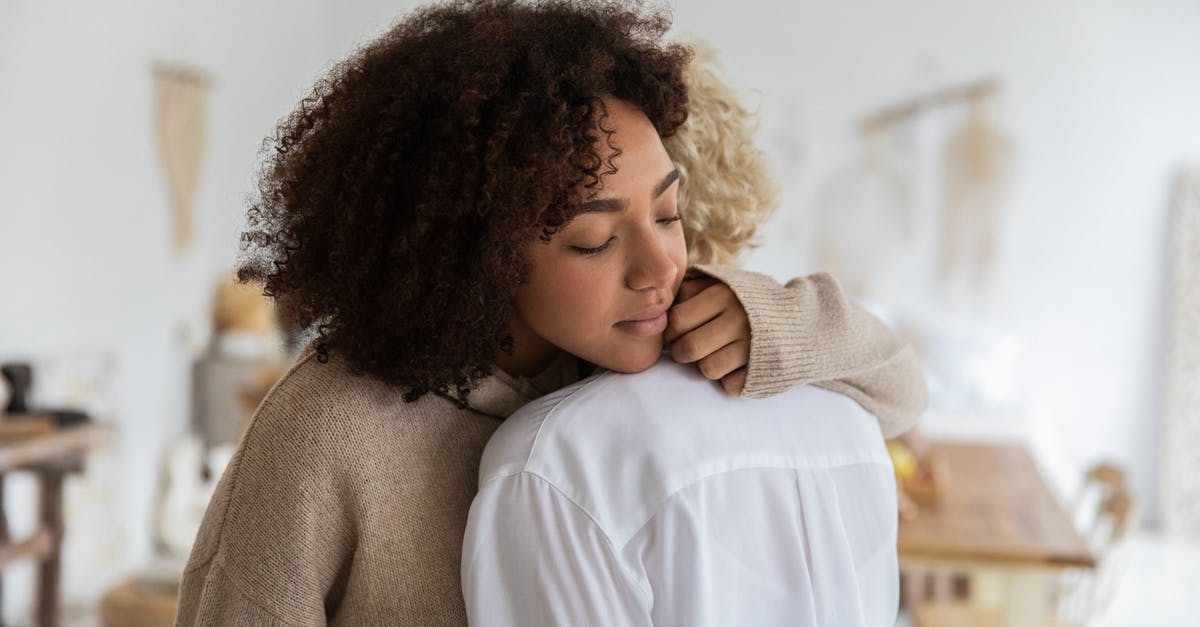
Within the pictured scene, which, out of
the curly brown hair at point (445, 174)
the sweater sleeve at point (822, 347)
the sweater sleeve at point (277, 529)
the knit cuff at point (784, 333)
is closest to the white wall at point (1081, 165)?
the sweater sleeve at point (822, 347)

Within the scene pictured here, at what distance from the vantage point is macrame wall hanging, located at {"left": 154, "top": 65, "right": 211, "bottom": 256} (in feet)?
17.0

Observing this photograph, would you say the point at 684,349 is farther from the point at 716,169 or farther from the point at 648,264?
the point at 716,169

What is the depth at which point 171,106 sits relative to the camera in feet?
17.2

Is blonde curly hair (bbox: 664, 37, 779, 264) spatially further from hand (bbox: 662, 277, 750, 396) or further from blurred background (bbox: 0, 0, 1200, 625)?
blurred background (bbox: 0, 0, 1200, 625)

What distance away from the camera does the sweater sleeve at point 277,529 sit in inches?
42.3

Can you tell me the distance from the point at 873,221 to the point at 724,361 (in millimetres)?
5988

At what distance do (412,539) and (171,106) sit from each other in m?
4.65

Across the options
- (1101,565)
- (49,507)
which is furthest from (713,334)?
(49,507)

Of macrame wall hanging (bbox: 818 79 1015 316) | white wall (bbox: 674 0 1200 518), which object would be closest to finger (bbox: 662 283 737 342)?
white wall (bbox: 674 0 1200 518)

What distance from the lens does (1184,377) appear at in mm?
6348

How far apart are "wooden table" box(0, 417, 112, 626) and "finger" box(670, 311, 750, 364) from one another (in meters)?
2.87

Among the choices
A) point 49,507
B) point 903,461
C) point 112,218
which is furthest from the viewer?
point 112,218

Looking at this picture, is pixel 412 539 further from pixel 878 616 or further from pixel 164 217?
pixel 164 217

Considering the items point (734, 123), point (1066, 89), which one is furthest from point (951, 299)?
point (734, 123)
